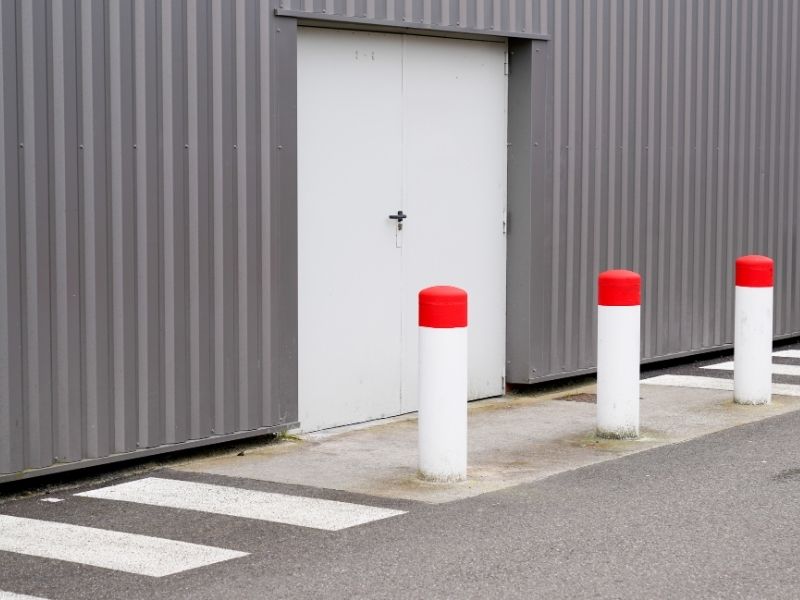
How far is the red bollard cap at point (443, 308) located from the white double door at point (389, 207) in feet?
6.36

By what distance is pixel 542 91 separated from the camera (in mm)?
11180

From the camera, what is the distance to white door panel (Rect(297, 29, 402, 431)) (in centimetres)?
955

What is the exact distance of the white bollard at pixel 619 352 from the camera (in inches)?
355

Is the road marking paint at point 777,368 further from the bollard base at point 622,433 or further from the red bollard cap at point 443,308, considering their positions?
the red bollard cap at point 443,308

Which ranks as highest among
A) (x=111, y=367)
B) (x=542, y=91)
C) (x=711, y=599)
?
(x=542, y=91)

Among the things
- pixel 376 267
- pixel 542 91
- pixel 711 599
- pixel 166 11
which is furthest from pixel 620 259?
pixel 711 599

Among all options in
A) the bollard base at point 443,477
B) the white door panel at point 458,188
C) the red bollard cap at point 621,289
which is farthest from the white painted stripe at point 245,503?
the white door panel at point 458,188

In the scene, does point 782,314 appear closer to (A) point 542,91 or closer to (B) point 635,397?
(A) point 542,91

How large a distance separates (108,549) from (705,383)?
6500 millimetres

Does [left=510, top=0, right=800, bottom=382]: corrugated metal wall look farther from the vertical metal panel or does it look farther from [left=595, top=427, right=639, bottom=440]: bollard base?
the vertical metal panel

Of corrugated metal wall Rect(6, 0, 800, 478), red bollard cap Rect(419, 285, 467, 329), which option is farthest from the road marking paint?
red bollard cap Rect(419, 285, 467, 329)

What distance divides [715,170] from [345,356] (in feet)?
16.3

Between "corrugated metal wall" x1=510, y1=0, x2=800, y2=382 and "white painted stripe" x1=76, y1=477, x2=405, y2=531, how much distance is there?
12.9 ft

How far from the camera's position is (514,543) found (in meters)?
6.57
